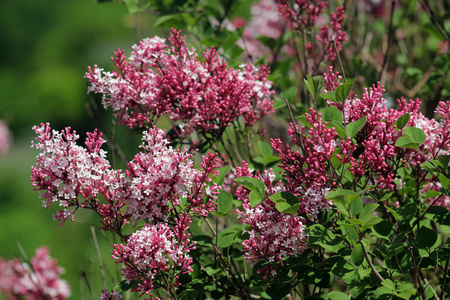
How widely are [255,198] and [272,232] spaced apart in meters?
0.09

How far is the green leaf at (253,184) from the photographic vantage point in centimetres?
109

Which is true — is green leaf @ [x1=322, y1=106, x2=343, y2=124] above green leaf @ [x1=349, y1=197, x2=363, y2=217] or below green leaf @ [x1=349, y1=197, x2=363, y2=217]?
above

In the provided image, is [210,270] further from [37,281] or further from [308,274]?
[37,281]

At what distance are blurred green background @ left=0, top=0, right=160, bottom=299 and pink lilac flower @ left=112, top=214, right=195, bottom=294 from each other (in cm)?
478

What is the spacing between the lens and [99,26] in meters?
13.0

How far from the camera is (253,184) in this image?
1089 mm

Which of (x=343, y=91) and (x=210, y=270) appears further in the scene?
(x=210, y=270)

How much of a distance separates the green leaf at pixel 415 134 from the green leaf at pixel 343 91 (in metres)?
0.14

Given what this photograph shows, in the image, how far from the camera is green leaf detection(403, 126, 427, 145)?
1.09 meters

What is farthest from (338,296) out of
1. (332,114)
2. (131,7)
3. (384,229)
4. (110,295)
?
(131,7)

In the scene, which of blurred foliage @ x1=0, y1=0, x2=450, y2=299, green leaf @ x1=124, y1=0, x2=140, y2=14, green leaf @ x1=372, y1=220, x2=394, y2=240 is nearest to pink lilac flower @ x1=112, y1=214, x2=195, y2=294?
green leaf @ x1=372, y1=220, x2=394, y2=240

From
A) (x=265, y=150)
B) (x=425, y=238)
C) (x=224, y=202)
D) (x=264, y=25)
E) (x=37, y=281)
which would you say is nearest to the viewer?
(x=425, y=238)

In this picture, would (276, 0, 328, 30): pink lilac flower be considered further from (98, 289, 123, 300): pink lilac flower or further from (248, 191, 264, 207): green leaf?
(98, 289, 123, 300): pink lilac flower

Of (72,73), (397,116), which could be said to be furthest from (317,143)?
(72,73)
